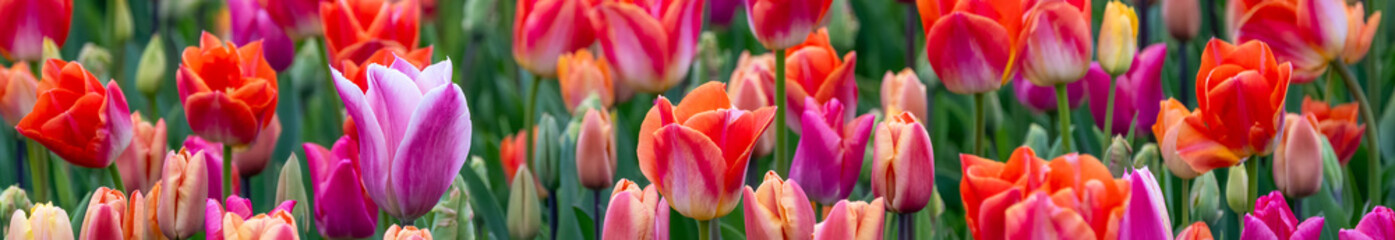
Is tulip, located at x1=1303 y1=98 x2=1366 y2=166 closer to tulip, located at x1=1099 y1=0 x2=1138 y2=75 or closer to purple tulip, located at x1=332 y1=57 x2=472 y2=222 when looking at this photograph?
tulip, located at x1=1099 y1=0 x2=1138 y2=75

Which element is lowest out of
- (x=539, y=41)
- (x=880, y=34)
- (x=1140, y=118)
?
(x=880, y=34)

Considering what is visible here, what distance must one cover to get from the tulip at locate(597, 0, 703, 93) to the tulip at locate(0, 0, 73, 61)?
2.26 feet

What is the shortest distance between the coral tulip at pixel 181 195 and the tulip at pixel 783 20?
0.56m

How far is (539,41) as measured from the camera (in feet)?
5.98

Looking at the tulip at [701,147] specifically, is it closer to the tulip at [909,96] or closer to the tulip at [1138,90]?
the tulip at [909,96]

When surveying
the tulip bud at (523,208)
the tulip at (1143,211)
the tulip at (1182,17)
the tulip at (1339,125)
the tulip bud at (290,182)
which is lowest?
the tulip at (1339,125)

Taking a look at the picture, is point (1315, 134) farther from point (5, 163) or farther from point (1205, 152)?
point (5, 163)

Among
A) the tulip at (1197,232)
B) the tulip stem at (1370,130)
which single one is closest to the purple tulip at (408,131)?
the tulip at (1197,232)

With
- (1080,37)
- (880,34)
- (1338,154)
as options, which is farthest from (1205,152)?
(880,34)

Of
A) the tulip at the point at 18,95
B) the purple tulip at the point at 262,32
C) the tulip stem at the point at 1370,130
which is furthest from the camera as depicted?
the purple tulip at the point at 262,32

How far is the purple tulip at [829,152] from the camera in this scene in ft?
4.41

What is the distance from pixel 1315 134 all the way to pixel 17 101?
1.38m

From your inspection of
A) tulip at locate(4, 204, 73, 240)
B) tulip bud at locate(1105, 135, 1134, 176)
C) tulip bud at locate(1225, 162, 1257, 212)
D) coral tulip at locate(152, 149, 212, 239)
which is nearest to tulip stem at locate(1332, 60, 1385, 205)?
tulip bud at locate(1225, 162, 1257, 212)

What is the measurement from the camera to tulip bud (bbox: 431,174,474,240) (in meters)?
1.29
